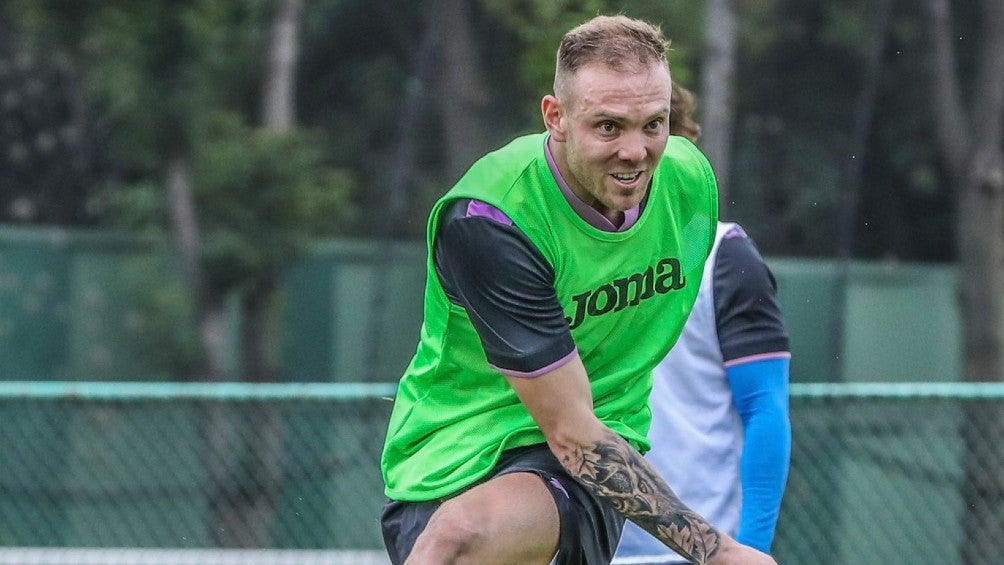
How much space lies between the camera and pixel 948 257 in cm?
708

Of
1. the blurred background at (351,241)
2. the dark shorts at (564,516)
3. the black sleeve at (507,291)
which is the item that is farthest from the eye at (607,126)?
the blurred background at (351,241)

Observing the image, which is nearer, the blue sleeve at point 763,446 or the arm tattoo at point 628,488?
the arm tattoo at point 628,488

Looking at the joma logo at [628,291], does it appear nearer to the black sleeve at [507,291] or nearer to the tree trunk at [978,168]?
the black sleeve at [507,291]

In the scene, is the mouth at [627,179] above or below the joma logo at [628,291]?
above

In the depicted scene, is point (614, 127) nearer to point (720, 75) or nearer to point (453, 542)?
point (453, 542)

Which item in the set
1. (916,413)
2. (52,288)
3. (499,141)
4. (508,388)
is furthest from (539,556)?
(52,288)

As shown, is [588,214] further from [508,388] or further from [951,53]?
[951,53]

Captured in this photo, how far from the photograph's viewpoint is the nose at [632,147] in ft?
8.89

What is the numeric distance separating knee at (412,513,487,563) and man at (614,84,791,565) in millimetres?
1022

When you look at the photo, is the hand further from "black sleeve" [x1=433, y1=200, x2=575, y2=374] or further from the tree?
the tree

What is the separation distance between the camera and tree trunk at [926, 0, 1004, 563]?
698cm

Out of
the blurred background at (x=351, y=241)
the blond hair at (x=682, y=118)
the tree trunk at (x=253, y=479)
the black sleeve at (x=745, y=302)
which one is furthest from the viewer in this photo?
the tree trunk at (x=253, y=479)

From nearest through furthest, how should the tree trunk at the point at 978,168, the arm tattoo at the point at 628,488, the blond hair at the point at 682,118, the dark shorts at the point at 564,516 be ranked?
1. the arm tattoo at the point at 628,488
2. the dark shorts at the point at 564,516
3. the blond hair at the point at 682,118
4. the tree trunk at the point at 978,168

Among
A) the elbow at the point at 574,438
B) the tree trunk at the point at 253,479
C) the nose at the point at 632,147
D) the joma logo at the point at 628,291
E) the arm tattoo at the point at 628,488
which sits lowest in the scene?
the tree trunk at the point at 253,479
